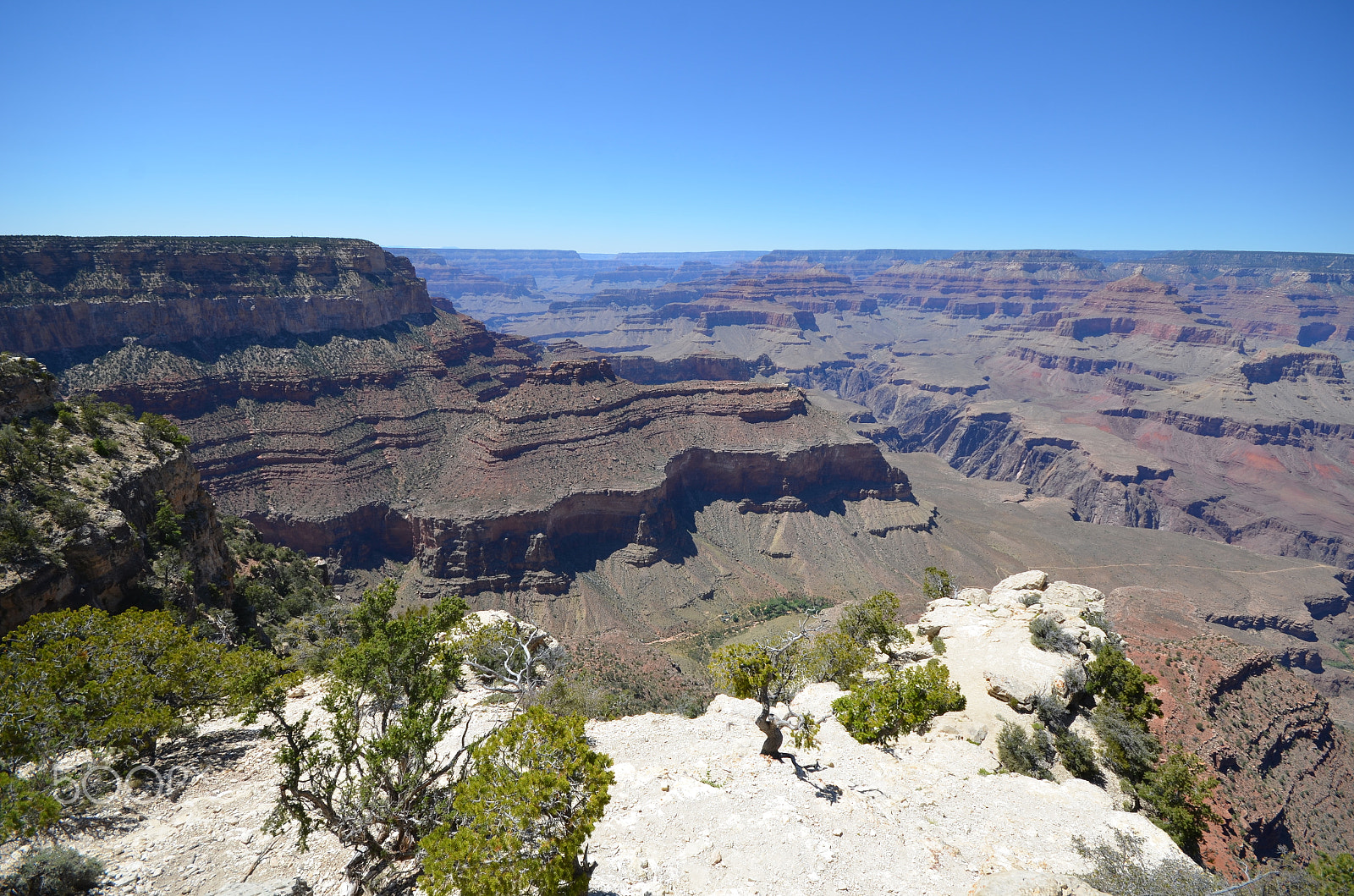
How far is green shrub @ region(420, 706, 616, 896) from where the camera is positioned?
39.5 feet

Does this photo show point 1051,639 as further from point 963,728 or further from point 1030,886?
point 1030,886

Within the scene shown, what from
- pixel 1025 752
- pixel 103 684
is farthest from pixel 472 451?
pixel 1025 752

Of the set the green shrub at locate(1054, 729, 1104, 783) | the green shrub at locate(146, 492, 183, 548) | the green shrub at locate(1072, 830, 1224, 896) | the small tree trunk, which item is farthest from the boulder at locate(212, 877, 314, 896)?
the green shrub at locate(1054, 729, 1104, 783)

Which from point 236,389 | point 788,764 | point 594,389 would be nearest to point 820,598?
point 594,389

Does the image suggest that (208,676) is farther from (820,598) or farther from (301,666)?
(820,598)

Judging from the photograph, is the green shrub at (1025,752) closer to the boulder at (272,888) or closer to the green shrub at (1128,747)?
the green shrub at (1128,747)

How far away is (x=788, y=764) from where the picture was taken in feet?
77.6

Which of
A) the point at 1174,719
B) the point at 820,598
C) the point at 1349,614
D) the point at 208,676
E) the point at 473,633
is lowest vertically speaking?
the point at 1349,614

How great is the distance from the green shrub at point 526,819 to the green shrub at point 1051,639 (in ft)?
95.6

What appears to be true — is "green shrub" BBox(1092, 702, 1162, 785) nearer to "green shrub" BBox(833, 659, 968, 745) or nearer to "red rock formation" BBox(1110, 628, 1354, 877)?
"red rock formation" BBox(1110, 628, 1354, 877)

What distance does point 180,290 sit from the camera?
279 feet

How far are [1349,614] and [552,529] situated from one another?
128m

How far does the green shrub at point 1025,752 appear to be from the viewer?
82.7 feet

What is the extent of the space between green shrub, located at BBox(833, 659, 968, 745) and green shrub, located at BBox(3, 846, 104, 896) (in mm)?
26243
